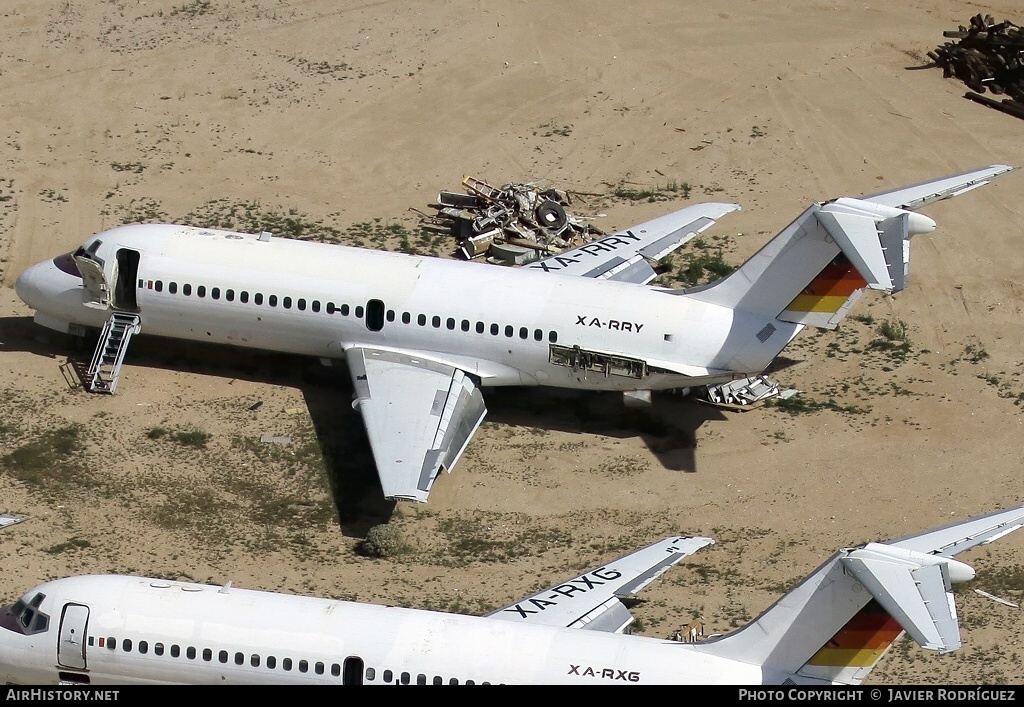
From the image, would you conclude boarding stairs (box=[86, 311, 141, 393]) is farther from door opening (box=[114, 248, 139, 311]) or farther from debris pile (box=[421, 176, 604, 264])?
debris pile (box=[421, 176, 604, 264])

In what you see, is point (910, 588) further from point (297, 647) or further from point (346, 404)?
point (346, 404)

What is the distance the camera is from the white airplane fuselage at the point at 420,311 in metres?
34.3

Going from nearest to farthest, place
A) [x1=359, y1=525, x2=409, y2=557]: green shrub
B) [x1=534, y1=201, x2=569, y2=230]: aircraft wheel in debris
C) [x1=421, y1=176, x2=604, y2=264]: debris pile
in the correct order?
[x1=359, y1=525, x2=409, y2=557]: green shrub, [x1=421, y1=176, x2=604, y2=264]: debris pile, [x1=534, y1=201, x2=569, y2=230]: aircraft wheel in debris

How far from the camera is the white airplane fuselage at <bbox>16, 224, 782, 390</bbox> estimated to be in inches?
1352

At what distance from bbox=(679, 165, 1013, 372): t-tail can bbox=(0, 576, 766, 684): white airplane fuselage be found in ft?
37.2

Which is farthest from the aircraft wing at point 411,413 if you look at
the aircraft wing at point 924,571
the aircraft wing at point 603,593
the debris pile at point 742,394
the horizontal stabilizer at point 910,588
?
the aircraft wing at point 924,571

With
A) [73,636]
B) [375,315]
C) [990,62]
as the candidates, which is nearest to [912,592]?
[73,636]

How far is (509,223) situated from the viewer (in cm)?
4341

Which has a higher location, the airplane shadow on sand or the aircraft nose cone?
the aircraft nose cone

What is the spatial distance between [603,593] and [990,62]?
110ft

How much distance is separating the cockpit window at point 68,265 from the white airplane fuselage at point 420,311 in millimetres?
600

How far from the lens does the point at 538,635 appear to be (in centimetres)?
2466

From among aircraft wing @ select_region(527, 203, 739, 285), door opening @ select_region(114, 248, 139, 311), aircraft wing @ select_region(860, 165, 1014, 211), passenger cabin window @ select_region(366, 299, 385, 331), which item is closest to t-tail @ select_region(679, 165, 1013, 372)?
aircraft wing @ select_region(860, 165, 1014, 211)
